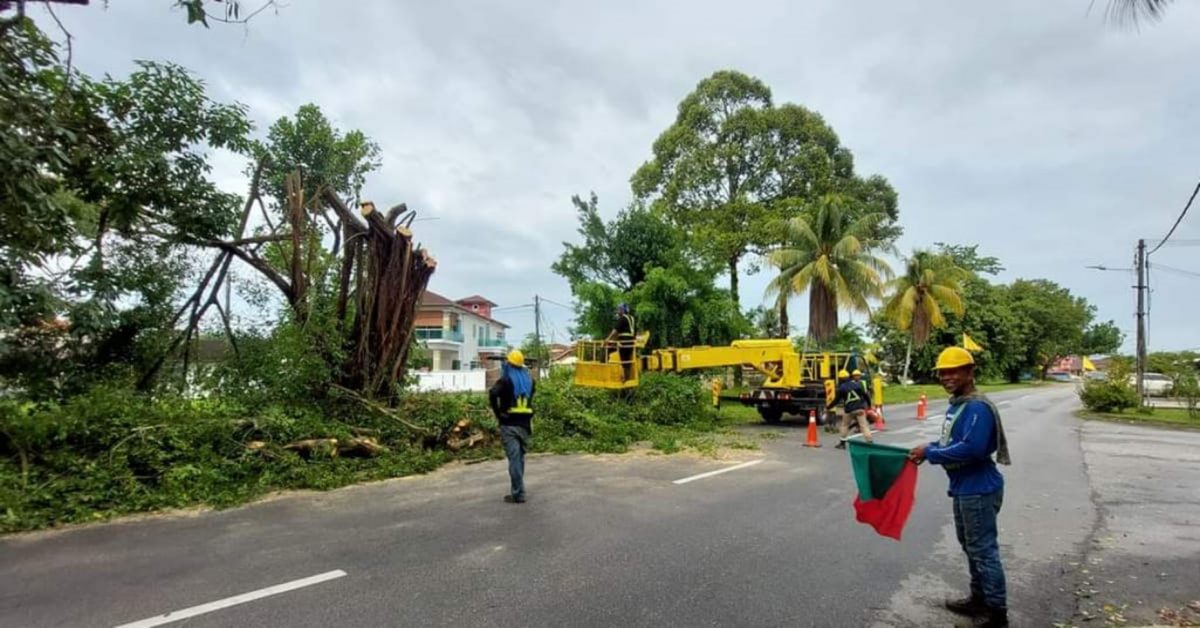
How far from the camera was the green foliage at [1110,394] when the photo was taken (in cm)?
2423

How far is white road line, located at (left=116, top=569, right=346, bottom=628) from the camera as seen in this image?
13.0 ft

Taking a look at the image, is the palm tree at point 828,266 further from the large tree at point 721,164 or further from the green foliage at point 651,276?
the green foliage at point 651,276

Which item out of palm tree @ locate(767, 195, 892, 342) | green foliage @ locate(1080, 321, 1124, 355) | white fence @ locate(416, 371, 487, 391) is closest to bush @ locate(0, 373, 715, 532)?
white fence @ locate(416, 371, 487, 391)

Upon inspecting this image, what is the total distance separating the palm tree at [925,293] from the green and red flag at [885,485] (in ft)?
124

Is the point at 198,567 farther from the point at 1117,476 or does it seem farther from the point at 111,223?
the point at 1117,476

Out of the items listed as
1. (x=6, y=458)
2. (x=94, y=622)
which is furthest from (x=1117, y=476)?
(x=6, y=458)

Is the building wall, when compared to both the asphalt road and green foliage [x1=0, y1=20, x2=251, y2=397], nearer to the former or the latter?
green foliage [x1=0, y1=20, x2=251, y2=397]

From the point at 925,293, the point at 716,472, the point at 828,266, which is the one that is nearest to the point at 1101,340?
the point at 925,293

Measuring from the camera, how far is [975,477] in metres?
4.09

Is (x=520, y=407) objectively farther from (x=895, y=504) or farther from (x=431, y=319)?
(x=431, y=319)

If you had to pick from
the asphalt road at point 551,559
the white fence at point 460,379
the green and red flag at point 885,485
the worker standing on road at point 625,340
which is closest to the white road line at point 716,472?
the asphalt road at point 551,559

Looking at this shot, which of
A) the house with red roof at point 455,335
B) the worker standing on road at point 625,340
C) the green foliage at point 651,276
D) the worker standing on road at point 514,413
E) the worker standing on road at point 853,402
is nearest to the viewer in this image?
the worker standing on road at point 514,413

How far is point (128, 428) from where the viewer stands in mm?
7641

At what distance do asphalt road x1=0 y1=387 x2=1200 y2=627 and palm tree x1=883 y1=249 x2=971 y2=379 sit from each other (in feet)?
110
